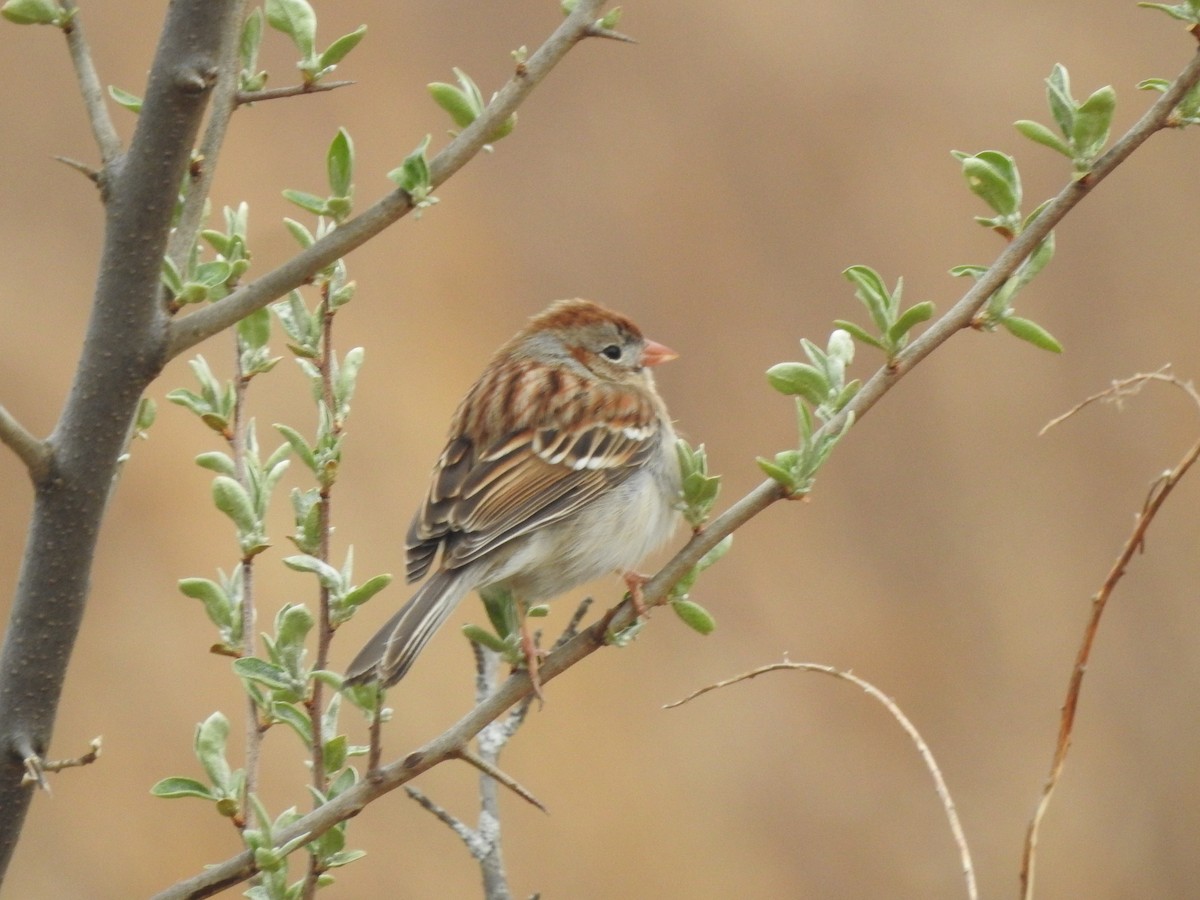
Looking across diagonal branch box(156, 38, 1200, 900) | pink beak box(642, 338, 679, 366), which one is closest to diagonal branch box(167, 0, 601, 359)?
diagonal branch box(156, 38, 1200, 900)

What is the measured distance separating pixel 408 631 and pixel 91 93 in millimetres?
1009

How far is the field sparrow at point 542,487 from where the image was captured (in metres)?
2.73

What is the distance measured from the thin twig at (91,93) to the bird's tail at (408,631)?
0.66 m

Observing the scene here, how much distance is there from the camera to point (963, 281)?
4.24 m

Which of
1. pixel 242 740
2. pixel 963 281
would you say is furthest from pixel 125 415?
pixel 963 281

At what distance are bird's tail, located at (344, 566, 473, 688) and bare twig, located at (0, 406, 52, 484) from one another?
45 cm

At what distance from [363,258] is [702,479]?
2437 millimetres

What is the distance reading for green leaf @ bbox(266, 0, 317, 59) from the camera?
5.57 feet

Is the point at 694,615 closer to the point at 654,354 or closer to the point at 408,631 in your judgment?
the point at 408,631

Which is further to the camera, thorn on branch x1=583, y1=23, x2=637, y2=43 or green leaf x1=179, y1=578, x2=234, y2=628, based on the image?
green leaf x1=179, y1=578, x2=234, y2=628

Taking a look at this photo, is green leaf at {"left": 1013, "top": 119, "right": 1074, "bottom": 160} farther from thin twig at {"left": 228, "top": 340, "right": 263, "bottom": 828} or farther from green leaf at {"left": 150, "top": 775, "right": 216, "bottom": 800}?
green leaf at {"left": 150, "top": 775, "right": 216, "bottom": 800}

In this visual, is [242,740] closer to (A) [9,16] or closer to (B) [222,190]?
(B) [222,190]

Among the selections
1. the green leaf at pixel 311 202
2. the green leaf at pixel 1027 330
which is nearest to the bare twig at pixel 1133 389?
the green leaf at pixel 1027 330

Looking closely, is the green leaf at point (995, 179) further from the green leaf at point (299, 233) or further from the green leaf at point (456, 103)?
the green leaf at point (299, 233)
